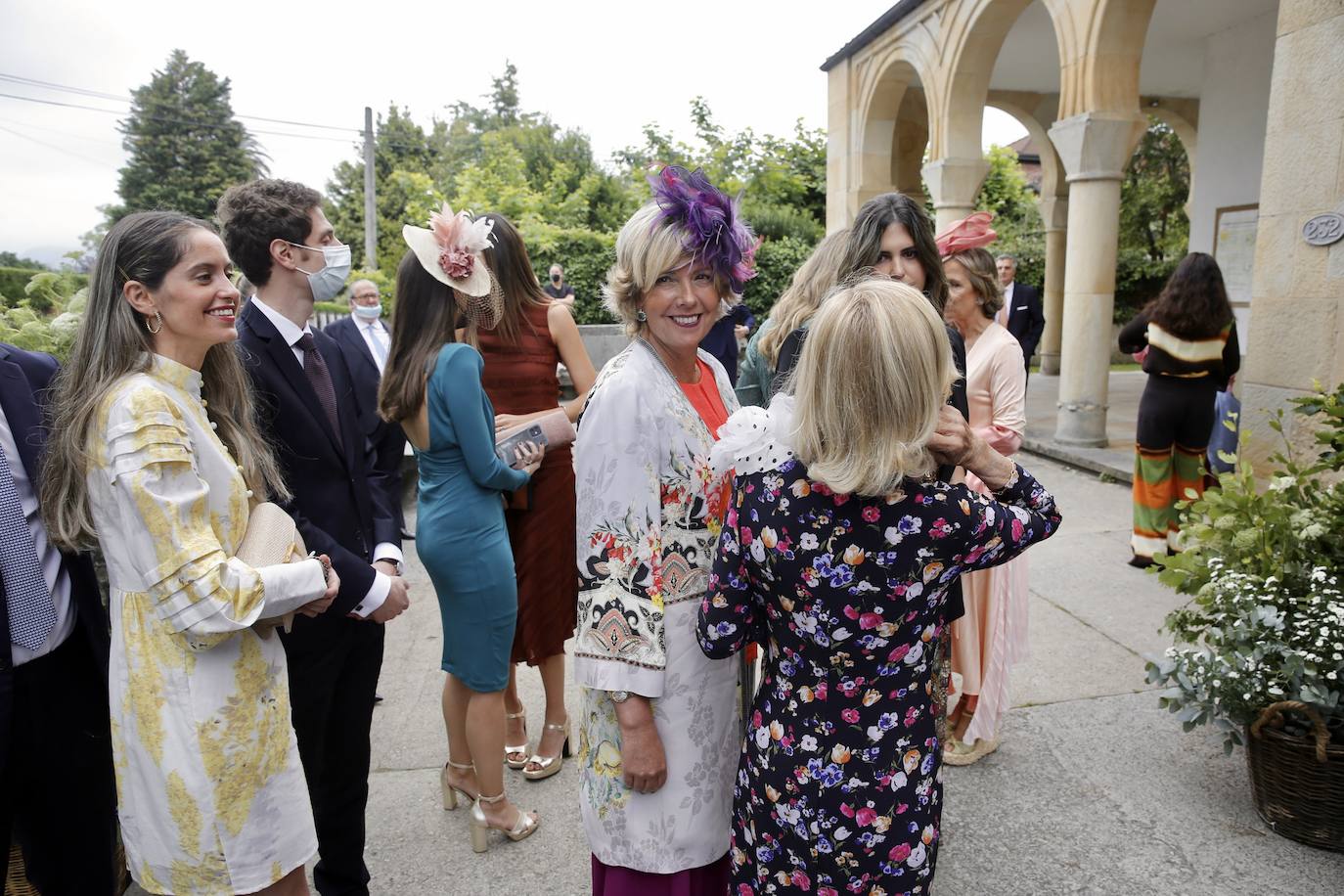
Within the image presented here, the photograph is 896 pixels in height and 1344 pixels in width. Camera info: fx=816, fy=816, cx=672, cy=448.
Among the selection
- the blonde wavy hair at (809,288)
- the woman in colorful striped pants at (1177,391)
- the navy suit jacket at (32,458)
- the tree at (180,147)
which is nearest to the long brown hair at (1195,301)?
the woman in colorful striped pants at (1177,391)

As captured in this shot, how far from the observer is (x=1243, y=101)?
10117mm

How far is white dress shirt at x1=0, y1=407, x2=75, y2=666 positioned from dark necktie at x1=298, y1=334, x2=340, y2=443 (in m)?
0.70

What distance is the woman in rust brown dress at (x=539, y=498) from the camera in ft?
10.3

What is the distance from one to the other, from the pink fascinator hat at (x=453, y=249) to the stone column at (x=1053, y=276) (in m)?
Result: 14.9

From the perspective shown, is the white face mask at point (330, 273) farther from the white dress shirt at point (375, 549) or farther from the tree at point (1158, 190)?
the tree at point (1158, 190)

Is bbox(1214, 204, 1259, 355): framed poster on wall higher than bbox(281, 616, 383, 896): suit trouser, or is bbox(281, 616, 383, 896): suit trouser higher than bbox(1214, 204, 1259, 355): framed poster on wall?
bbox(1214, 204, 1259, 355): framed poster on wall

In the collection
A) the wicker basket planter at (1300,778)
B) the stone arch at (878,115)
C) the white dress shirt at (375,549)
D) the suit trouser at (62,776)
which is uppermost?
the stone arch at (878,115)

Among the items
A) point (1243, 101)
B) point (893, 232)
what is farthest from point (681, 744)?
point (1243, 101)

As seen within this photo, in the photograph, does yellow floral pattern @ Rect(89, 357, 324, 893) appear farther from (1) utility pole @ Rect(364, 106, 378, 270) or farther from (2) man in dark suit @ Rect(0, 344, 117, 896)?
(1) utility pole @ Rect(364, 106, 378, 270)

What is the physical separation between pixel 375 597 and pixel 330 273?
1.02 meters

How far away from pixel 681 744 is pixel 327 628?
1100 millimetres

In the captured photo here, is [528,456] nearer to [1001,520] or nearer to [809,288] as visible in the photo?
[809,288]

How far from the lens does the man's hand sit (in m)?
2.16

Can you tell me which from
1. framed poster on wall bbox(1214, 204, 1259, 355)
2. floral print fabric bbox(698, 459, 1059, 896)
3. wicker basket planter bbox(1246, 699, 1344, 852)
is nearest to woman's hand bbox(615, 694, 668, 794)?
floral print fabric bbox(698, 459, 1059, 896)
